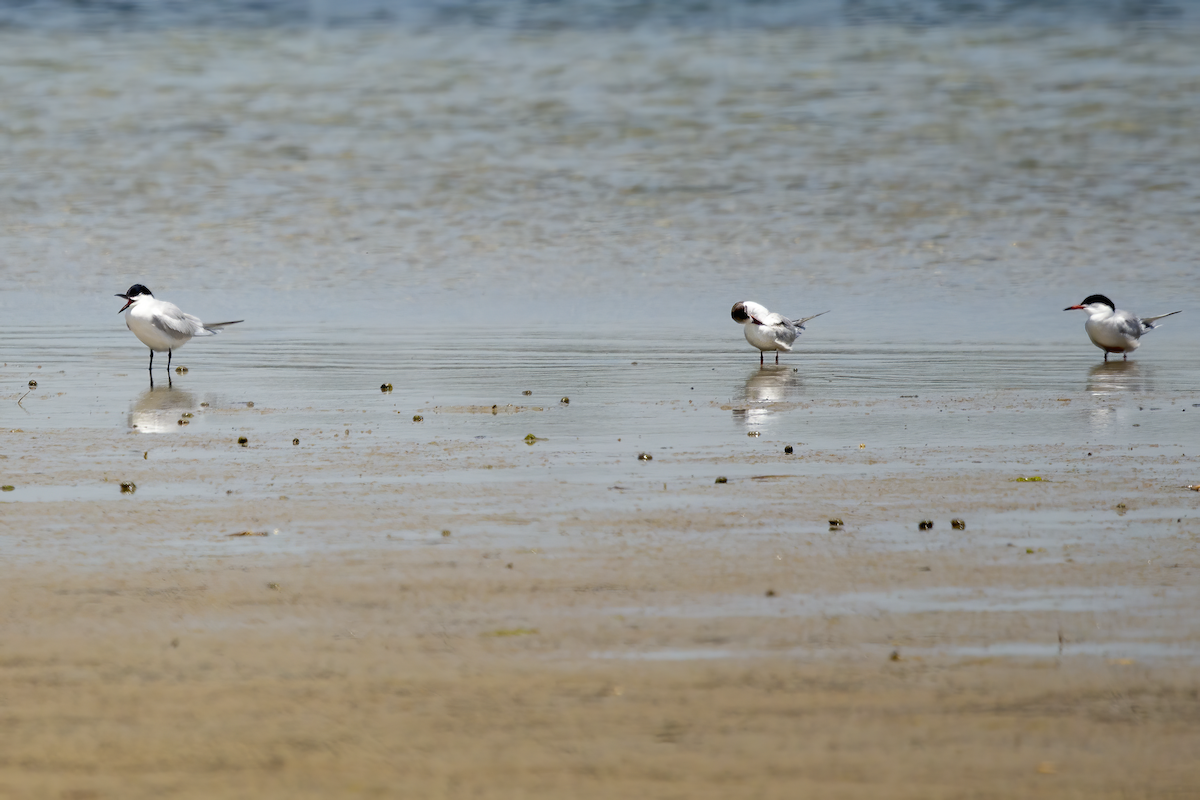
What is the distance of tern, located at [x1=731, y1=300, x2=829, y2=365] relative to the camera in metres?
12.5

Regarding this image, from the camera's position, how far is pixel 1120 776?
3.55 meters

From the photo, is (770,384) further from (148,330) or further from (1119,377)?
(148,330)

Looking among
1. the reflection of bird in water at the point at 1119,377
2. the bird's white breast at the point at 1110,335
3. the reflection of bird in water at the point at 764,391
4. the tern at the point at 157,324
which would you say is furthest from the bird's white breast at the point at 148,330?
the bird's white breast at the point at 1110,335

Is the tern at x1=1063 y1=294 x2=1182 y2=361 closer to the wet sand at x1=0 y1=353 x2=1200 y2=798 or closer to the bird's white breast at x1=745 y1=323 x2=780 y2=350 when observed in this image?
the bird's white breast at x1=745 y1=323 x2=780 y2=350

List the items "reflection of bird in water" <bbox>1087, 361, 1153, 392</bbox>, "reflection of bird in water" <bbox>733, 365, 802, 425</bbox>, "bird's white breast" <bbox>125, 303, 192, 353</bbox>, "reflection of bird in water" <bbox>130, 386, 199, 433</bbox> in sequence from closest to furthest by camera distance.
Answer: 1. "reflection of bird in water" <bbox>130, 386, 199, 433</bbox>
2. "reflection of bird in water" <bbox>733, 365, 802, 425</bbox>
3. "reflection of bird in water" <bbox>1087, 361, 1153, 392</bbox>
4. "bird's white breast" <bbox>125, 303, 192, 353</bbox>

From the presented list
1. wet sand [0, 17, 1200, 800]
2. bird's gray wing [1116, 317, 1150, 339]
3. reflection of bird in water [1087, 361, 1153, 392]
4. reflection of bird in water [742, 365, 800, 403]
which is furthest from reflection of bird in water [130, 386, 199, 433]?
bird's gray wing [1116, 317, 1150, 339]

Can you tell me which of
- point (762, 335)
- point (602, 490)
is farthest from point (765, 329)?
point (602, 490)

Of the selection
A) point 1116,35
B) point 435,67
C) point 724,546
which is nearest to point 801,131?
point 435,67

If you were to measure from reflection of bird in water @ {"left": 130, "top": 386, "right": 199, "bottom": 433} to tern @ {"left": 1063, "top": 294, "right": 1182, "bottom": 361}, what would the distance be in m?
7.25

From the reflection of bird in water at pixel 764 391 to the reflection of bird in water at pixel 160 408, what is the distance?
338 cm

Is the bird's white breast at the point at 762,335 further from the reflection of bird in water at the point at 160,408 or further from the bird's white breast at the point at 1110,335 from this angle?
the reflection of bird in water at the point at 160,408

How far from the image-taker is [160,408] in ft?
31.9

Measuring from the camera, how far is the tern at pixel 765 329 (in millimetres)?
12484

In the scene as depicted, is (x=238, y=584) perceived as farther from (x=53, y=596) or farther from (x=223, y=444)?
(x=223, y=444)
